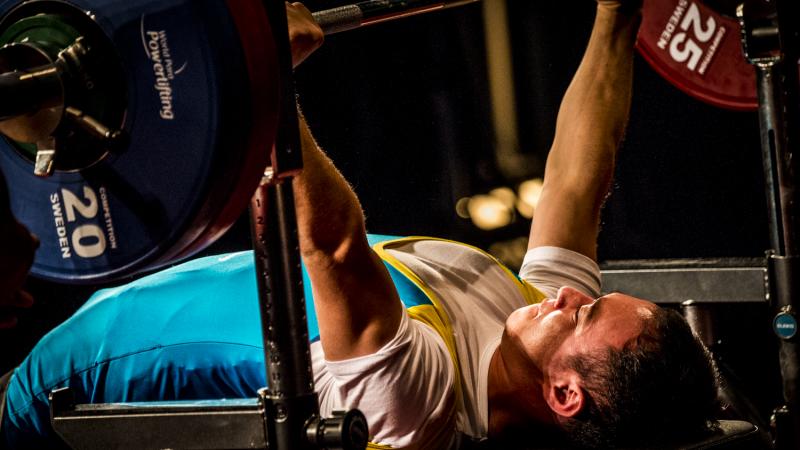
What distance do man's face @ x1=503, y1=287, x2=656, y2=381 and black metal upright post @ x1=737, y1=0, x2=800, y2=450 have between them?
37 centimetres

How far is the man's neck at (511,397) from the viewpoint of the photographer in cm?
190

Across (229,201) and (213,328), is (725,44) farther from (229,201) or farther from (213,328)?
(229,201)

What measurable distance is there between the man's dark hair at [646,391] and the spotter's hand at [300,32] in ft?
2.82

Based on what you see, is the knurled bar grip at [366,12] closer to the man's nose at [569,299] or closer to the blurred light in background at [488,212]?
the man's nose at [569,299]

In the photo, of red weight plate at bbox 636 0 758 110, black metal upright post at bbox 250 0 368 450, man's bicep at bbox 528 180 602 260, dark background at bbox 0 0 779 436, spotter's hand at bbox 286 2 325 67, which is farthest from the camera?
dark background at bbox 0 0 779 436

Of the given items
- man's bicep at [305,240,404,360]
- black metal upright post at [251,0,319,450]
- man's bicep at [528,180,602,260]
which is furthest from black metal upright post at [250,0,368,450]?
man's bicep at [528,180,602,260]

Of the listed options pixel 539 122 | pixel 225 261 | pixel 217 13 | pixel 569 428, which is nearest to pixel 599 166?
pixel 569 428

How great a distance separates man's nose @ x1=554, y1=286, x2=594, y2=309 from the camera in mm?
1947

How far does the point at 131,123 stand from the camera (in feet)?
3.73

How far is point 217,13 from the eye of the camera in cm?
110

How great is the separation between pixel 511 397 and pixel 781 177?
771mm

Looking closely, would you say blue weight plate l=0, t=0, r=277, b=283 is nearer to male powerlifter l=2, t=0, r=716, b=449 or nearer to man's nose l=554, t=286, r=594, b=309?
male powerlifter l=2, t=0, r=716, b=449

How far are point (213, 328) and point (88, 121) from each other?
76cm

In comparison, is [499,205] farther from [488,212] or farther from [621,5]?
[621,5]
